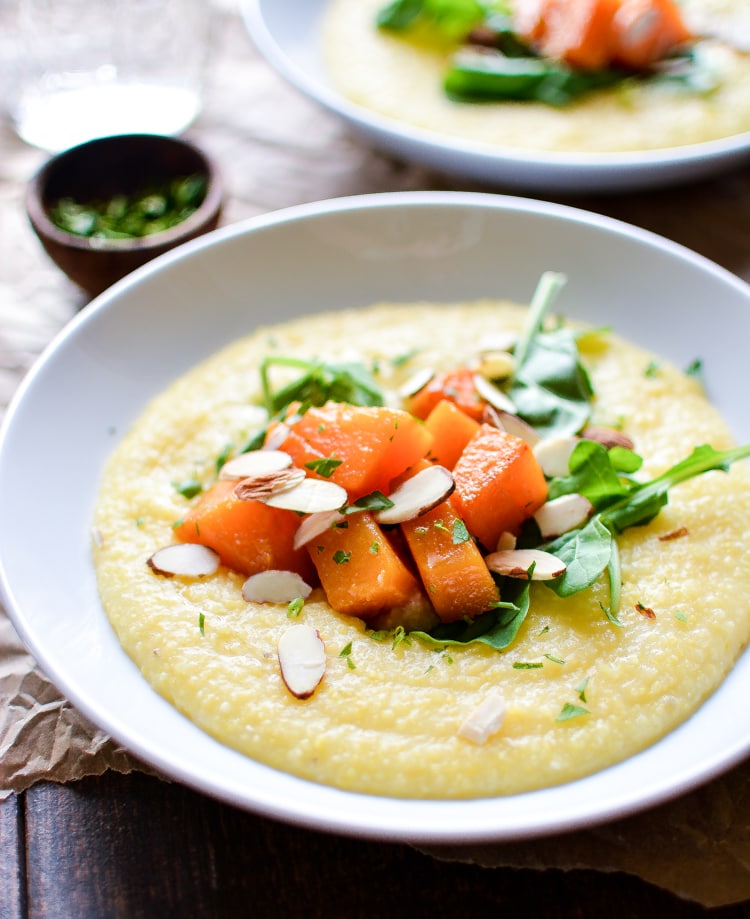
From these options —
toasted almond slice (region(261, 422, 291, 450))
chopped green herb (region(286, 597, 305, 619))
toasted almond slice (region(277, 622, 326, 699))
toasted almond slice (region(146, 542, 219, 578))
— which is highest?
toasted almond slice (region(261, 422, 291, 450))

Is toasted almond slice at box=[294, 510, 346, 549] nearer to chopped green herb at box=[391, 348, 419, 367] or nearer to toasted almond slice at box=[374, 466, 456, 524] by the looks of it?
toasted almond slice at box=[374, 466, 456, 524]

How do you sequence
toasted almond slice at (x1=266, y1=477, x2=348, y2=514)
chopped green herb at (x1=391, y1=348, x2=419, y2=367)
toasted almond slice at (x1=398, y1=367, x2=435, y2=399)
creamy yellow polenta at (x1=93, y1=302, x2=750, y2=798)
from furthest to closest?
chopped green herb at (x1=391, y1=348, x2=419, y2=367), toasted almond slice at (x1=398, y1=367, x2=435, y2=399), toasted almond slice at (x1=266, y1=477, x2=348, y2=514), creamy yellow polenta at (x1=93, y1=302, x2=750, y2=798)

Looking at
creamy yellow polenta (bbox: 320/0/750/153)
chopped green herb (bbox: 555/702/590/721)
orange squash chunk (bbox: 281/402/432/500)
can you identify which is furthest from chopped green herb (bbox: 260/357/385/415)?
creamy yellow polenta (bbox: 320/0/750/153)

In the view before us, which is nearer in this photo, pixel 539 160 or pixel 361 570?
pixel 361 570

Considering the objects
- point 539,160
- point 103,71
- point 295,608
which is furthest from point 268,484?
point 103,71

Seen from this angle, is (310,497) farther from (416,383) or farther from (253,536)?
(416,383)

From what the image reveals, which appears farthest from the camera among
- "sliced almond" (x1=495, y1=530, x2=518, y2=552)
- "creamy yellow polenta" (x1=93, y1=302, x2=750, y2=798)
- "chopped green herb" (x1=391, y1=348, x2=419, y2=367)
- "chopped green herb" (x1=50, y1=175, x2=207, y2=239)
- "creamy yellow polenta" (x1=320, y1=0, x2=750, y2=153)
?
"creamy yellow polenta" (x1=320, y1=0, x2=750, y2=153)
